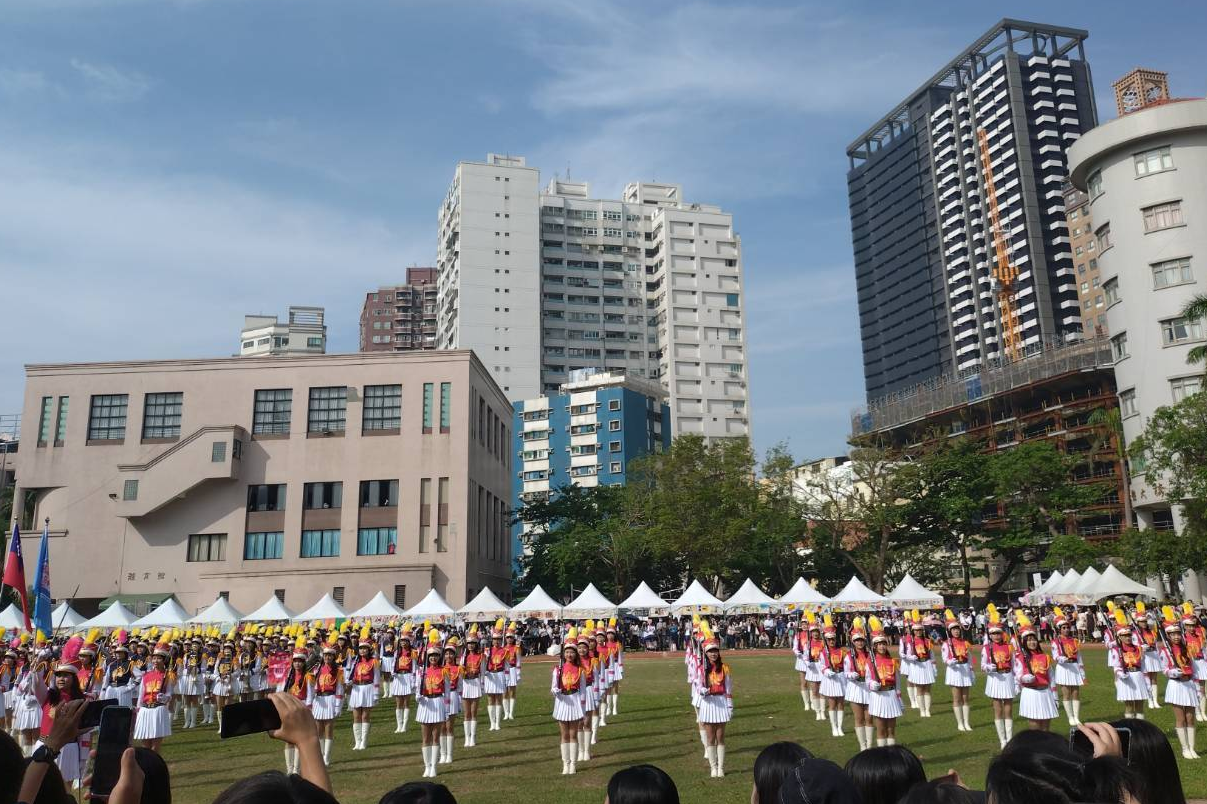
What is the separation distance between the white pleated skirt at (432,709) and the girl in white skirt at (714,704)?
4.64m

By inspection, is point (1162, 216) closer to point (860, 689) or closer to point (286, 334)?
point (860, 689)

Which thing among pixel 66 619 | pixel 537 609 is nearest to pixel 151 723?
pixel 537 609

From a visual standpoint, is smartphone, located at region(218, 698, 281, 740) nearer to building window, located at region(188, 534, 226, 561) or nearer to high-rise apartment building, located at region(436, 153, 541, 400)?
building window, located at region(188, 534, 226, 561)

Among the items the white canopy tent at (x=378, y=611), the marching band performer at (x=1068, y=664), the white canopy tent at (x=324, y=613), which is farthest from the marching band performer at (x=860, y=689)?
the white canopy tent at (x=324, y=613)

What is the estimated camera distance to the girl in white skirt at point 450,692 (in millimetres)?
17016

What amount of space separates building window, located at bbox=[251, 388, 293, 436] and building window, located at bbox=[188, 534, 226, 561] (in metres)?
6.18

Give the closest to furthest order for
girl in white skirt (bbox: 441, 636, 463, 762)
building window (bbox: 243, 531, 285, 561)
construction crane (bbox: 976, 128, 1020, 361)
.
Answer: girl in white skirt (bbox: 441, 636, 463, 762), building window (bbox: 243, 531, 285, 561), construction crane (bbox: 976, 128, 1020, 361)

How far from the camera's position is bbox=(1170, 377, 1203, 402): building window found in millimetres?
47062

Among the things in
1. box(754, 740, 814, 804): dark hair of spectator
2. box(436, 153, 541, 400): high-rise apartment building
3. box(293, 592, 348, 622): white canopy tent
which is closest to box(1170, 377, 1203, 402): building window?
box(293, 592, 348, 622): white canopy tent

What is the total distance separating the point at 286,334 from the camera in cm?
13325

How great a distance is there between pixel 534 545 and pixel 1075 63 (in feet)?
333

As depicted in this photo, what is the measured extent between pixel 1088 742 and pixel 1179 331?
174ft

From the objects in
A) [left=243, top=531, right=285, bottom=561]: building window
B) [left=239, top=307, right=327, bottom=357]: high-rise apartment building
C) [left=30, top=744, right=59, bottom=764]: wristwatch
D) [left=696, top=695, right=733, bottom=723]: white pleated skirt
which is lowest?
[left=696, top=695, right=733, bottom=723]: white pleated skirt

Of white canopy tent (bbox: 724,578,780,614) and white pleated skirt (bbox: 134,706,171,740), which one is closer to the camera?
white pleated skirt (bbox: 134,706,171,740)
